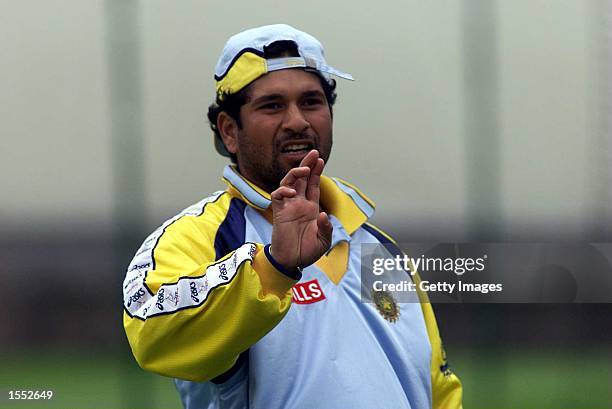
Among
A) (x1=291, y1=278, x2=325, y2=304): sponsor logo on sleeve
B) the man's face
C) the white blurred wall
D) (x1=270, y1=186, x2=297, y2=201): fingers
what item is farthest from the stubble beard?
the white blurred wall

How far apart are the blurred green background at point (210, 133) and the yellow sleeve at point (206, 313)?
32.9 inches

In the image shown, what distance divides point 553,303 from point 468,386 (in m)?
0.26

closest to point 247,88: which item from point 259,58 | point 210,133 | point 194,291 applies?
point 259,58

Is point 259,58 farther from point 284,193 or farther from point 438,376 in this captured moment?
point 438,376

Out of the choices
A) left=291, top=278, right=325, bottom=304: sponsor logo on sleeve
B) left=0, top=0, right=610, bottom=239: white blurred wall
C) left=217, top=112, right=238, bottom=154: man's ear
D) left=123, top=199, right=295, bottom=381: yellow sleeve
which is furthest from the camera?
left=0, top=0, right=610, bottom=239: white blurred wall

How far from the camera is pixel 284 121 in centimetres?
132

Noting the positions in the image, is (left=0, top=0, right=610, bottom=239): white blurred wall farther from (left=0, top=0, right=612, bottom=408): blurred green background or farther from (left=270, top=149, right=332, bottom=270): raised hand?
(left=270, top=149, right=332, bottom=270): raised hand

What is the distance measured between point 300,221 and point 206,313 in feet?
0.46

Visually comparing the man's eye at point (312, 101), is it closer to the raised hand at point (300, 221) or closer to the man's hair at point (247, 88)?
the man's hair at point (247, 88)

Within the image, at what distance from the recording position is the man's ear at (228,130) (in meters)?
1.41

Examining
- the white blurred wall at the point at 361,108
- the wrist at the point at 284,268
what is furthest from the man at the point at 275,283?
the white blurred wall at the point at 361,108

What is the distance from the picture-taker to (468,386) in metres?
2.13

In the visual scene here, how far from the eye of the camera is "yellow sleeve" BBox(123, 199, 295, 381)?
1028 millimetres

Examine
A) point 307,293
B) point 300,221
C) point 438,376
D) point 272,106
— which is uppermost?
point 272,106
